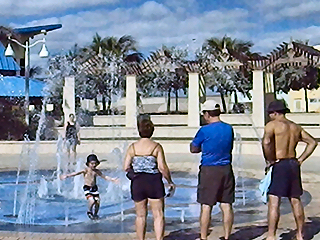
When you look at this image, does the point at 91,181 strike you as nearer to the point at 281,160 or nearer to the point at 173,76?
the point at 281,160

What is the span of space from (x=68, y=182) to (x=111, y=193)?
6.43 feet

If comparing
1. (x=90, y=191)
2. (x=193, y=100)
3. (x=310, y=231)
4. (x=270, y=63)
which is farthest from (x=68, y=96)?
(x=310, y=231)

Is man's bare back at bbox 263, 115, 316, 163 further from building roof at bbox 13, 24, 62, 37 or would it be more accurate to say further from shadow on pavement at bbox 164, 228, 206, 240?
building roof at bbox 13, 24, 62, 37

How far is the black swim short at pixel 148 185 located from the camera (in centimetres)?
475

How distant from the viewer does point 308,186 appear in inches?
388

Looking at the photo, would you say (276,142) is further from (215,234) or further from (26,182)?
(26,182)

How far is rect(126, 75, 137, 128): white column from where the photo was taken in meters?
21.8

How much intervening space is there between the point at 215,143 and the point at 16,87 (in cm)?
2582

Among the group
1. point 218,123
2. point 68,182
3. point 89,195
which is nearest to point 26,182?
point 68,182

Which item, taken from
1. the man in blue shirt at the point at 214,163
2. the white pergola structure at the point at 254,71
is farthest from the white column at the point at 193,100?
the man in blue shirt at the point at 214,163

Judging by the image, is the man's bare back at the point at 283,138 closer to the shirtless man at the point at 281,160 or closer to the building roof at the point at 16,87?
the shirtless man at the point at 281,160

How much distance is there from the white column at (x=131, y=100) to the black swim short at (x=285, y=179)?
16.8 meters

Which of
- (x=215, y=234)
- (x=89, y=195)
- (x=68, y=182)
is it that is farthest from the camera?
(x=68, y=182)

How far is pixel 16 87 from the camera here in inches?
1154
